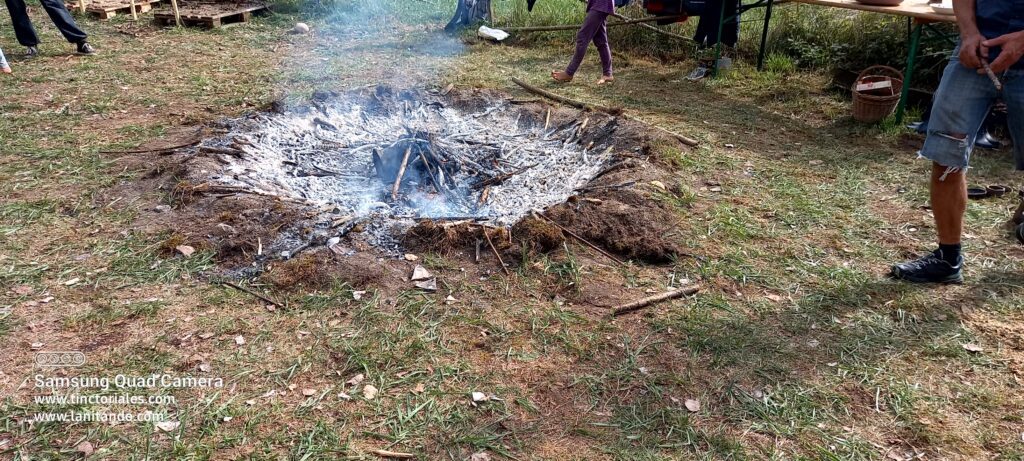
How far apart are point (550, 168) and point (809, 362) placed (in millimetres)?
2872

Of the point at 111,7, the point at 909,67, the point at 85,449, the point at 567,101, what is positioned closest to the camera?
the point at 85,449

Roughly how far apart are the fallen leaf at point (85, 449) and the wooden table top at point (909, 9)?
6.35 meters

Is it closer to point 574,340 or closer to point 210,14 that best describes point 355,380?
point 574,340

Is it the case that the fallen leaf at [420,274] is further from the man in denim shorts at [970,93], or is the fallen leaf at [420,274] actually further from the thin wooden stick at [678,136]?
the thin wooden stick at [678,136]

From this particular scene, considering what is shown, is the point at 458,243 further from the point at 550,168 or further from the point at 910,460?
the point at 910,460

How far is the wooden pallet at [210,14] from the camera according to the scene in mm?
10234

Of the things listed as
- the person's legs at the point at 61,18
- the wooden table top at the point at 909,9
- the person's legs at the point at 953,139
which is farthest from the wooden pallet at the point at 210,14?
the person's legs at the point at 953,139

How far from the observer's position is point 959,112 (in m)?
3.01

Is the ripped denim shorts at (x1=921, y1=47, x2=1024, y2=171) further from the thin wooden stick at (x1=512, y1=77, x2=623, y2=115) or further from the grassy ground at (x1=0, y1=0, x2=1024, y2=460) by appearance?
the thin wooden stick at (x1=512, y1=77, x2=623, y2=115)

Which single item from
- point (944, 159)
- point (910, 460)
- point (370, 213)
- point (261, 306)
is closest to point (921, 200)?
point (944, 159)

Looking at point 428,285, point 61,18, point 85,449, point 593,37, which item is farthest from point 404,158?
point 61,18

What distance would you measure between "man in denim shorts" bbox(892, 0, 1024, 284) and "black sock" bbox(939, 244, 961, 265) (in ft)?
0.11

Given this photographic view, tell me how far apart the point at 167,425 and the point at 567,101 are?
523cm

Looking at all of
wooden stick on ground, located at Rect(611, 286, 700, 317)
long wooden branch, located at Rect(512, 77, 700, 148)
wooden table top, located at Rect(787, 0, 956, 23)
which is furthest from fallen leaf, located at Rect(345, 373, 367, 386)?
wooden table top, located at Rect(787, 0, 956, 23)
